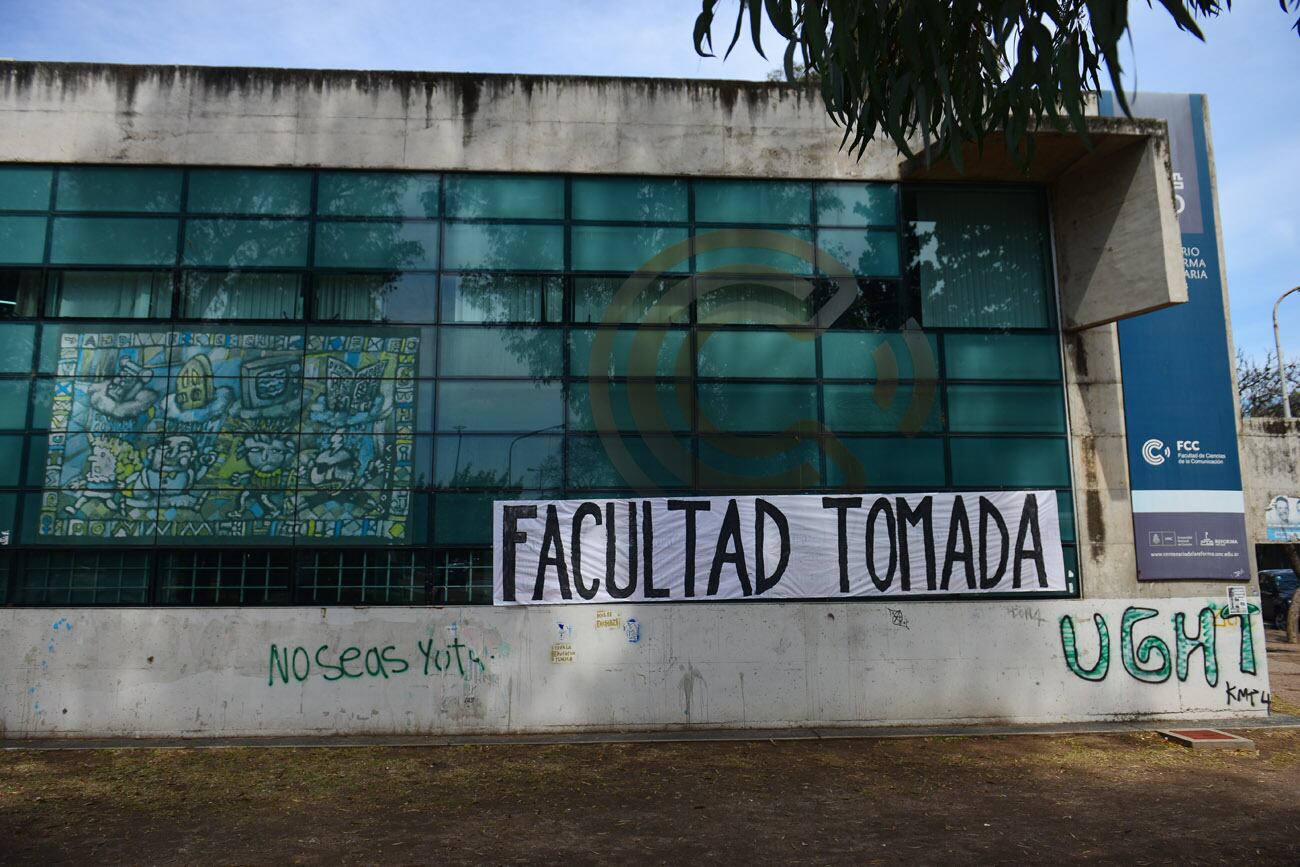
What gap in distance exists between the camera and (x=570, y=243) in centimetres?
1253

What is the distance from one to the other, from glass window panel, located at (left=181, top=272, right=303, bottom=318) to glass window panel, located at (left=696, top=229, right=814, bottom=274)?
5.84 m

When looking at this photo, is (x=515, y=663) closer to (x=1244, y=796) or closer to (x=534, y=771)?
(x=534, y=771)

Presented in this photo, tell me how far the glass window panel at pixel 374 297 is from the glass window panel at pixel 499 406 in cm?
119

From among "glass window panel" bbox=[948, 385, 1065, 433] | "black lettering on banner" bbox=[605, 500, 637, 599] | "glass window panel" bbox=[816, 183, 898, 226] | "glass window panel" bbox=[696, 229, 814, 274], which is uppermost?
"glass window panel" bbox=[816, 183, 898, 226]

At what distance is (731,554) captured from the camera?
38.8 ft

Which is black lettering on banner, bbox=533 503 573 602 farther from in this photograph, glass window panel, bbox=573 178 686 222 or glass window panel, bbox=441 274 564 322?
glass window panel, bbox=573 178 686 222

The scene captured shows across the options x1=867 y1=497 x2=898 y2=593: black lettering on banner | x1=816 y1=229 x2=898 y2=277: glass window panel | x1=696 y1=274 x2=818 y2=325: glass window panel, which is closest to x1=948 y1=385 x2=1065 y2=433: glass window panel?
x1=867 y1=497 x2=898 y2=593: black lettering on banner

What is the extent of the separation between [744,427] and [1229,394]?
717 cm

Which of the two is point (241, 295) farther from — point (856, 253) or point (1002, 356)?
point (1002, 356)

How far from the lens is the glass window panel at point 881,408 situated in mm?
12336

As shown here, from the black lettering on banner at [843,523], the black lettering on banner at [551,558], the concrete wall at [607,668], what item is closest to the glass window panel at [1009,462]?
the black lettering on banner at [843,523]

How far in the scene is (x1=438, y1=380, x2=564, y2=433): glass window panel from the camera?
39.5 ft

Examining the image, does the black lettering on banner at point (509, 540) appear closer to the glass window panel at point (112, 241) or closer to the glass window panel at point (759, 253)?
the glass window panel at point (759, 253)

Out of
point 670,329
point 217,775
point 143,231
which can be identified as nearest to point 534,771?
point 217,775
